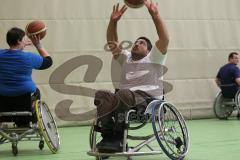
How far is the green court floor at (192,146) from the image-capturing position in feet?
12.3

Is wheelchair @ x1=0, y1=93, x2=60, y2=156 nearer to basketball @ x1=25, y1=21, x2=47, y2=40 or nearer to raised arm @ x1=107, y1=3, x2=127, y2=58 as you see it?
basketball @ x1=25, y1=21, x2=47, y2=40

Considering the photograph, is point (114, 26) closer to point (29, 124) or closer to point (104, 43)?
point (29, 124)

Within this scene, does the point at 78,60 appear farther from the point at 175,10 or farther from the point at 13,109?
the point at 13,109

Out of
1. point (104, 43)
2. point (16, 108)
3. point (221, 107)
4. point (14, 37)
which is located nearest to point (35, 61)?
point (14, 37)

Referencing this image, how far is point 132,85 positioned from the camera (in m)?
3.64

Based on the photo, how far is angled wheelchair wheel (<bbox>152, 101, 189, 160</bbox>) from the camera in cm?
323

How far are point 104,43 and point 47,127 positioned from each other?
2785 millimetres

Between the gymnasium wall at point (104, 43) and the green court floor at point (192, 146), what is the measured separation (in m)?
0.61

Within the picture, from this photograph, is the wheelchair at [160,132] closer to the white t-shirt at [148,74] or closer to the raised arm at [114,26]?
the white t-shirt at [148,74]

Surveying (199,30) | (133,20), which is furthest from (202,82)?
(133,20)

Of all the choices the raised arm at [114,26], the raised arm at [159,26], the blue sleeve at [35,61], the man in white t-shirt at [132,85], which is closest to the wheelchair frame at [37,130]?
the blue sleeve at [35,61]

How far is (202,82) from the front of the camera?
7148 mm

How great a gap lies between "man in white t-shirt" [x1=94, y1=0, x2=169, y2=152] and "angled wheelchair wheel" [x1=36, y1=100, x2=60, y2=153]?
0.62m

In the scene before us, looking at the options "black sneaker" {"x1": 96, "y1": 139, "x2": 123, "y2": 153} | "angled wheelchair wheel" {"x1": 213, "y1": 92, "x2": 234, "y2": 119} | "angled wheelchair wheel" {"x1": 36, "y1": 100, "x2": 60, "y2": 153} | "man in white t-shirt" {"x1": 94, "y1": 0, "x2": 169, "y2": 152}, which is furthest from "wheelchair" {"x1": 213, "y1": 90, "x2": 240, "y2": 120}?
"black sneaker" {"x1": 96, "y1": 139, "x2": 123, "y2": 153}
